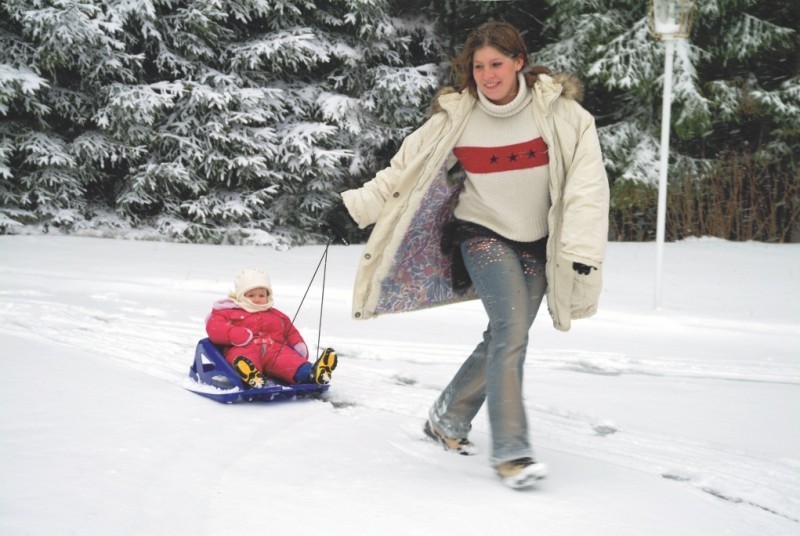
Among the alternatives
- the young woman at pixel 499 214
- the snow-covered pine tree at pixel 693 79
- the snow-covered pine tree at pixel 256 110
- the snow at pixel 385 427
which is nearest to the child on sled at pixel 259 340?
the snow at pixel 385 427

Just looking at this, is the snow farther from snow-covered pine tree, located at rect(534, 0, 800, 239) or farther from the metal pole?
snow-covered pine tree, located at rect(534, 0, 800, 239)

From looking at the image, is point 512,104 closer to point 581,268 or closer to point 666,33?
point 581,268

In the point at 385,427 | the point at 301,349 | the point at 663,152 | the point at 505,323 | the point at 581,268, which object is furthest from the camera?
the point at 663,152

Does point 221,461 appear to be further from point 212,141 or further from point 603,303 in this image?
point 212,141

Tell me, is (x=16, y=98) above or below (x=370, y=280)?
above

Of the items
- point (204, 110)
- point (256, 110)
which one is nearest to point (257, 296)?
point (256, 110)

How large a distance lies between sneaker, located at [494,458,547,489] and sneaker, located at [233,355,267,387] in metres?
1.47

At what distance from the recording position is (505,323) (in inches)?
116

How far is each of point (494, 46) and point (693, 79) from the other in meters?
8.42

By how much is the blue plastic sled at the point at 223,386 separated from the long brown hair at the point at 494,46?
1.69 meters

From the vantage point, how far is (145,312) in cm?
604

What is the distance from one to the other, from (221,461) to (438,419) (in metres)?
0.87

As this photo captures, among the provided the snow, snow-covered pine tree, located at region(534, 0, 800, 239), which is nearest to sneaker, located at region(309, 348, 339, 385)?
the snow

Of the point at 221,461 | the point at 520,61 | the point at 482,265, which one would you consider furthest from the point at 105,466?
the point at 520,61
